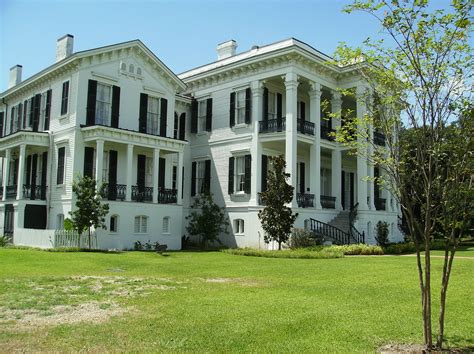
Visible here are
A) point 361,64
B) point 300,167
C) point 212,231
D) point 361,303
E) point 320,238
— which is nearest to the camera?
point 361,64

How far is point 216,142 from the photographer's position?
103ft

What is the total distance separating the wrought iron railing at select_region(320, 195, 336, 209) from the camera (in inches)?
1181

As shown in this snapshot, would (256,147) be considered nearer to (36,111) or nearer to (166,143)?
(166,143)

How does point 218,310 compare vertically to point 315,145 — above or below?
below

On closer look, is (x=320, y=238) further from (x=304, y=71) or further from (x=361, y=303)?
(x=361, y=303)

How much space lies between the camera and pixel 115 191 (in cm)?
2681

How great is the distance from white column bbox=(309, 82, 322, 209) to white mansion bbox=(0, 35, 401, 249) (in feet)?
0.20

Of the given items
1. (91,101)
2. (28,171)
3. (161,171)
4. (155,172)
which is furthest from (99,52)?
(28,171)

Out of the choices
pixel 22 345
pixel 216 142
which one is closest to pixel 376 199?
pixel 216 142

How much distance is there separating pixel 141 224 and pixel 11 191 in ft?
29.1

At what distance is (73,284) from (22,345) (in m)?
5.69

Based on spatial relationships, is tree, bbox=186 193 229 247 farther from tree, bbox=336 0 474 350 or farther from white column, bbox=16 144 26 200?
tree, bbox=336 0 474 350

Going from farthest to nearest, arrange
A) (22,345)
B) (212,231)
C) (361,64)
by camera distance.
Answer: (212,231)
(361,64)
(22,345)

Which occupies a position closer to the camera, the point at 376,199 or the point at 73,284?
the point at 73,284
